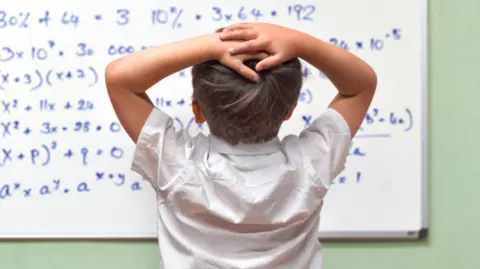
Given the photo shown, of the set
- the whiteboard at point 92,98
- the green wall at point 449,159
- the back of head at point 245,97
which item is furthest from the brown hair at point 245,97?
the green wall at point 449,159

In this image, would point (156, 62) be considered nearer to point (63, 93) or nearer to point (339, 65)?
point (339, 65)

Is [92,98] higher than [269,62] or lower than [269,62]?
lower

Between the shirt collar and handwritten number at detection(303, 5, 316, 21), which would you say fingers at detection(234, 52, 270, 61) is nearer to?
the shirt collar

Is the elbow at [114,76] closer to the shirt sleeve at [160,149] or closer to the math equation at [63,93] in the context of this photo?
the shirt sleeve at [160,149]

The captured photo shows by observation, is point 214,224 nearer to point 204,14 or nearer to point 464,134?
point 204,14

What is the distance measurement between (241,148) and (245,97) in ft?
0.29

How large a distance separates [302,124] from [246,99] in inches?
15.3

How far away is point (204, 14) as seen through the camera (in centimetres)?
102


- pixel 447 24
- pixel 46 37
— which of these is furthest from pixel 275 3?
pixel 46 37

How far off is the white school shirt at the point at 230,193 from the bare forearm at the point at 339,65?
0.08m

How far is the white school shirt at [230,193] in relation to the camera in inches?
27.4

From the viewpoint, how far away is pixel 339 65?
725 millimetres

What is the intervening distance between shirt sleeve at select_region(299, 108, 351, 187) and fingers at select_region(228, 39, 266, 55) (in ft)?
0.51

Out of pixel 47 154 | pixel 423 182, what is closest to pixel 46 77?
pixel 47 154
